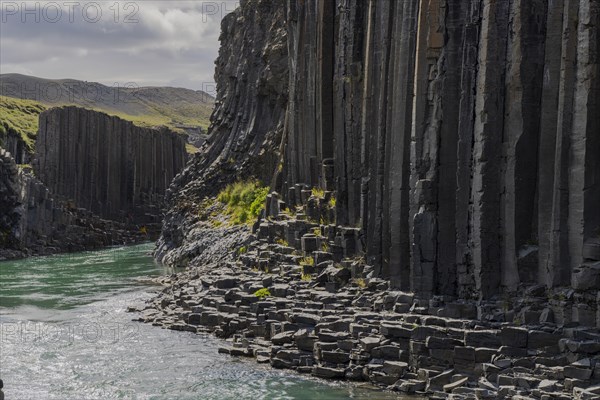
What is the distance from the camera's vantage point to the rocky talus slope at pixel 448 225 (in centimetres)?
2336

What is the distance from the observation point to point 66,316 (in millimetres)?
39438

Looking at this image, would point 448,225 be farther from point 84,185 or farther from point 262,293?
point 84,185

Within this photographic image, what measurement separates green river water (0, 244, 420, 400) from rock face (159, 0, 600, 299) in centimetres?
A: 524

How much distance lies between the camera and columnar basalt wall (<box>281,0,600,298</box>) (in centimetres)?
2373

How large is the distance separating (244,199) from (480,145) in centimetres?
3355

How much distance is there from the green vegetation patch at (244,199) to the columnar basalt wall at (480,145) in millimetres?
20121

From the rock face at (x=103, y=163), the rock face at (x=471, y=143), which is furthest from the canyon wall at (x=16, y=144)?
the rock face at (x=471, y=143)

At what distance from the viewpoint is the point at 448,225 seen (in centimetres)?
2766

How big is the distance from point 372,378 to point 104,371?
8.38 metres

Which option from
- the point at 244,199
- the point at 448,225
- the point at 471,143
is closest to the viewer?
the point at 471,143

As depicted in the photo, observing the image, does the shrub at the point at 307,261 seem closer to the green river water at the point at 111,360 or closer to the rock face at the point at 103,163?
the green river water at the point at 111,360

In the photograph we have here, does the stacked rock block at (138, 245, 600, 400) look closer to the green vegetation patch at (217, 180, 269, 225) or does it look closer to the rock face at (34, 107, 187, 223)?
the green vegetation patch at (217, 180, 269, 225)

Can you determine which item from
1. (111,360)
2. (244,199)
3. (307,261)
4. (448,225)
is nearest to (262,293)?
(307,261)

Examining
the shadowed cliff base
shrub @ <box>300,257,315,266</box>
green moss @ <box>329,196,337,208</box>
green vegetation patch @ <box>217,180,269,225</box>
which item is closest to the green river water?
shrub @ <box>300,257,315,266</box>
